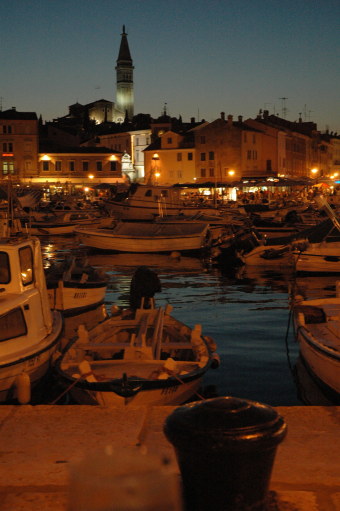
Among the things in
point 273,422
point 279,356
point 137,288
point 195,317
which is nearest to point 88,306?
point 195,317

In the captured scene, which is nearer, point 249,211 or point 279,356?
point 279,356

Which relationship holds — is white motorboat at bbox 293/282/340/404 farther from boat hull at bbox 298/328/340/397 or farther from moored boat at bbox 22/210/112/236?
moored boat at bbox 22/210/112/236

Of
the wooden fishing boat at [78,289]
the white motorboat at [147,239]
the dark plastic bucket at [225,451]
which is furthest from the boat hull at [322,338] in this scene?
the white motorboat at [147,239]

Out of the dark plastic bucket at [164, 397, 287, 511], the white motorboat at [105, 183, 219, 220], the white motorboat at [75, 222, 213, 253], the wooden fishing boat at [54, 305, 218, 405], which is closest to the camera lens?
the dark plastic bucket at [164, 397, 287, 511]

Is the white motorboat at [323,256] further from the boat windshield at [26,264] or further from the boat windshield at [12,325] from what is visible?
the boat windshield at [12,325]

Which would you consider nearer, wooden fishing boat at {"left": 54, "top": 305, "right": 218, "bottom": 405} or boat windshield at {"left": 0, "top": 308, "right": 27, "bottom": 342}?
wooden fishing boat at {"left": 54, "top": 305, "right": 218, "bottom": 405}

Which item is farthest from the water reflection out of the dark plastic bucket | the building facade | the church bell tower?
the church bell tower

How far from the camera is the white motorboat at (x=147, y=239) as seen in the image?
36312 millimetres

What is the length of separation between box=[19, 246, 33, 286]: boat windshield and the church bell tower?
170987mm

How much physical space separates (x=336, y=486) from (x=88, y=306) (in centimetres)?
1492

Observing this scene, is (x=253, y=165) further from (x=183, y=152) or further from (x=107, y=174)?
(x=107, y=174)

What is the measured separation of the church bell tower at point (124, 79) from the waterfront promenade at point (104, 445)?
176 meters

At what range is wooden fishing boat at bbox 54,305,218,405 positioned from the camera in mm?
9016

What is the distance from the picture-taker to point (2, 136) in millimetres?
91938
